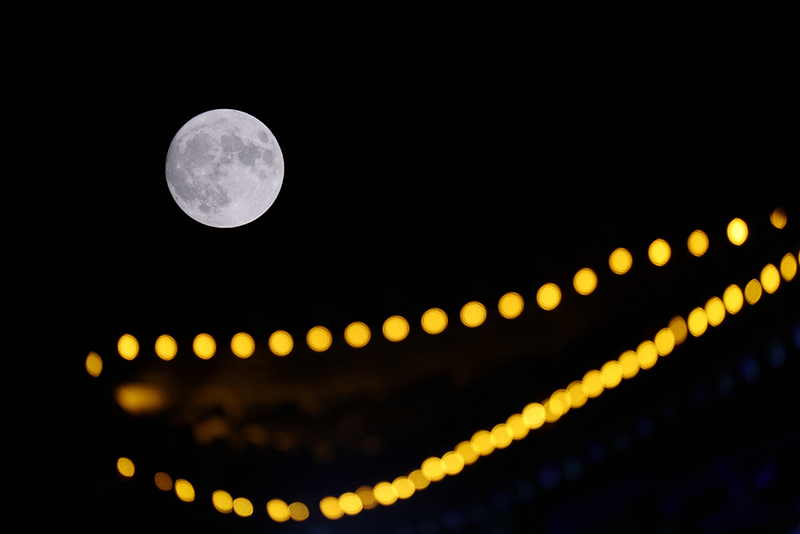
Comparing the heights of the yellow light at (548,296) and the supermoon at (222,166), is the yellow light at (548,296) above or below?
below

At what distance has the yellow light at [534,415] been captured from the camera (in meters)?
1.54

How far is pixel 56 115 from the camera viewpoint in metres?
1.89

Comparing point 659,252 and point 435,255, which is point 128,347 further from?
point 659,252

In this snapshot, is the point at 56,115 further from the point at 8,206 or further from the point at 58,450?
the point at 58,450

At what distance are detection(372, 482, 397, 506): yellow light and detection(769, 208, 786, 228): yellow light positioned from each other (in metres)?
1.08

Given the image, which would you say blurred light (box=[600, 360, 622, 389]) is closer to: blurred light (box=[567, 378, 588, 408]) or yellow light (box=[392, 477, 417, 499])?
blurred light (box=[567, 378, 588, 408])

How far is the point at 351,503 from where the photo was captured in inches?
61.6

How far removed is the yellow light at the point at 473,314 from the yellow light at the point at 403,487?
0.38m

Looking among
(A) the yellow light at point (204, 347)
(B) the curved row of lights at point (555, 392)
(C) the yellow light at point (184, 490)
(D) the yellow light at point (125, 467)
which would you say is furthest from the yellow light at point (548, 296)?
(D) the yellow light at point (125, 467)

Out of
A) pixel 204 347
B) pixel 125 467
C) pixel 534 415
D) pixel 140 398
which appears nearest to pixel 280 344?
pixel 204 347

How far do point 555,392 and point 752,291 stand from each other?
0.49 meters

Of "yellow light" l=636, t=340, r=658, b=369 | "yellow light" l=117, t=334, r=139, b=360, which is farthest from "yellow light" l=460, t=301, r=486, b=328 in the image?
"yellow light" l=117, t=334, r=139, b=360

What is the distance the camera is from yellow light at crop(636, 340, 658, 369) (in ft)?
5.00

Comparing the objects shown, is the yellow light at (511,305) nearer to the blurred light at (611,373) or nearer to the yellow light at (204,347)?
the blurred light at (611,373)
